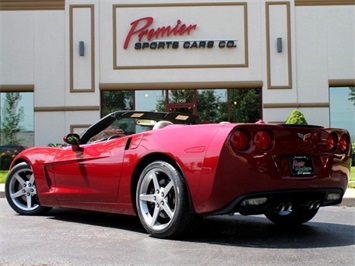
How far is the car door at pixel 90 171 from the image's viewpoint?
15.7 feet

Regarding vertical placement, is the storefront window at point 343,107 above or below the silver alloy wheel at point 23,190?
above

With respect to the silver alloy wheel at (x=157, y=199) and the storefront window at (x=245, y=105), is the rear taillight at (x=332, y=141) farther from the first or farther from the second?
the storefront window at (x=245, y=105)

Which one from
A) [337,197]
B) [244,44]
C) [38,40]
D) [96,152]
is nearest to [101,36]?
[38,40]

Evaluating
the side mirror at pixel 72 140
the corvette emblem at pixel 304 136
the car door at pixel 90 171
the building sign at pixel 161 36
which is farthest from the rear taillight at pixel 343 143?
the building sign at pixel 161 36

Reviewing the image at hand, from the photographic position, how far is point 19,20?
54.2 ft

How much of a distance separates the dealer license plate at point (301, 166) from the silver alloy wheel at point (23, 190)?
332cm

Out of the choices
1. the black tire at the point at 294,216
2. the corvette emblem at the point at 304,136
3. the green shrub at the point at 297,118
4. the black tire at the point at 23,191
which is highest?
the green shrub at the point at 297,118

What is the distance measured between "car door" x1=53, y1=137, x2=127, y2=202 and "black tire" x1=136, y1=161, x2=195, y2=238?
1.25 ft

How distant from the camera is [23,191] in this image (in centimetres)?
605

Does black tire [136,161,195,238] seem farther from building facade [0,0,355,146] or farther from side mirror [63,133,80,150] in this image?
building facade [0,0,355,146]

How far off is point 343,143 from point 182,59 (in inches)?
470

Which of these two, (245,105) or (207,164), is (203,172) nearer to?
(207,164)

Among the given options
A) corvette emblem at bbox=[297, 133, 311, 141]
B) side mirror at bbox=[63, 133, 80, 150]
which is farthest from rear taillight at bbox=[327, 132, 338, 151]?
side mirror at bbox=[63, 133, 80, 150]

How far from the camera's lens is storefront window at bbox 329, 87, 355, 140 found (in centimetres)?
1639
